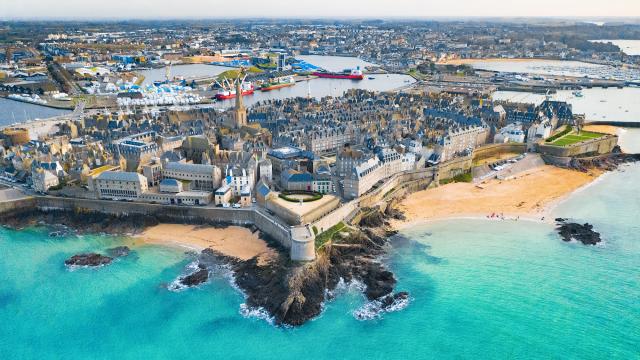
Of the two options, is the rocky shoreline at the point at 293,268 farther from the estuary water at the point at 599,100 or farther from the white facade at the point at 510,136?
the estuary water at the point at 599,100

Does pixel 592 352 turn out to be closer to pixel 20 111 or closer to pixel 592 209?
pixel 592 209

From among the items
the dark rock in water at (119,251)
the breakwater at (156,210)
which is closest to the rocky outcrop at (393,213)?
the breakwater at (156,210)

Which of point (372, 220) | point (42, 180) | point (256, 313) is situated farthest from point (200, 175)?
point (256, 313)

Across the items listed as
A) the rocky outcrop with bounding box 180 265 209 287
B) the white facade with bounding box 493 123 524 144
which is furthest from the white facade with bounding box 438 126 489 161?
the rocky outcrop with bounding box 180 265 209 287

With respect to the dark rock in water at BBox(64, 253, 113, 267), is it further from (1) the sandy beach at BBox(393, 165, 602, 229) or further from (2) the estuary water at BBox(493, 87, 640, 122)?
(2) the estuary water at BBox(493, 87, 640, 122)

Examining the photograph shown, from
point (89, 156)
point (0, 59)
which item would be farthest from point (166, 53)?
point (89, 156)

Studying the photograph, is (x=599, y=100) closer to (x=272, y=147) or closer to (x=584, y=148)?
(x=584, y=148)

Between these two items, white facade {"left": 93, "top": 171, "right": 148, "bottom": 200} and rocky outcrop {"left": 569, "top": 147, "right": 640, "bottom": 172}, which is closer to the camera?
white facade {"left": 93, "top": 171, "right": 148, "bottom": 200}
